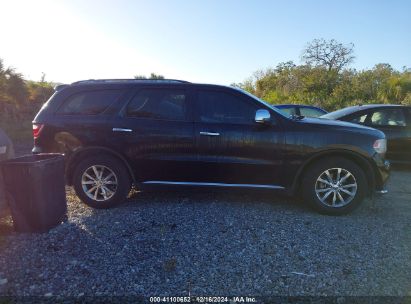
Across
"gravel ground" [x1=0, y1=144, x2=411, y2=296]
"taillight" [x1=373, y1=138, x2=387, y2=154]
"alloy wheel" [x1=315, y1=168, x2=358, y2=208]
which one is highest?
"taillight" [x1=373, y1=138, x2=387, y2=154]

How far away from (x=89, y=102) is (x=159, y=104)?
42.4 inches

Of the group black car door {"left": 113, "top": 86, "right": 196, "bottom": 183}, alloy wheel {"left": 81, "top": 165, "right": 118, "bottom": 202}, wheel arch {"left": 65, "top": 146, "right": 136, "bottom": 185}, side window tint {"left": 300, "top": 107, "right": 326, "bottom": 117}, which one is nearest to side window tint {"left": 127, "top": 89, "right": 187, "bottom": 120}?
black car door {"left": 113, "top": 86, "right": 196, "bottom": 183}

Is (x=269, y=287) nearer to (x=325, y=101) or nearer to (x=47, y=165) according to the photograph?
(x=47, y=165)

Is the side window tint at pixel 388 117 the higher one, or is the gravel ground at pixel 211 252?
the side window tint at pixel 388 117

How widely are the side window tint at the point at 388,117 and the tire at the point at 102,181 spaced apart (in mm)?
5749

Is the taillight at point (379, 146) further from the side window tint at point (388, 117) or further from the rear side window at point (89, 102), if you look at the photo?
the rear side window at point (89, 102)

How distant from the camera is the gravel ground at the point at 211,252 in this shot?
120 inches

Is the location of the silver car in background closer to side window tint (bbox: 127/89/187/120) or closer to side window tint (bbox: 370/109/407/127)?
side window tint (bbox: 127/89/187/120)

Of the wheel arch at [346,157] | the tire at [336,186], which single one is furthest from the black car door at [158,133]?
the tire at [336,186]

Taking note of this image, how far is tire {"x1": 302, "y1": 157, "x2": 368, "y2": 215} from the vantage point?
4832 millimetres

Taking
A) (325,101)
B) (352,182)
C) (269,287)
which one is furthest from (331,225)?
(325,101)

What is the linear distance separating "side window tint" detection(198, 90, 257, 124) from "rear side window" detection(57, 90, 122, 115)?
1300 millimetres

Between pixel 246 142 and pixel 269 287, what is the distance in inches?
90.6

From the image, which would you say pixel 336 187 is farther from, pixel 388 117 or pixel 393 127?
pixel 388 117
